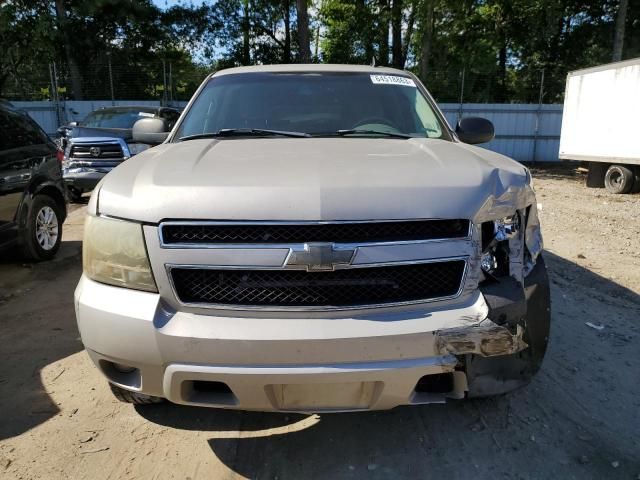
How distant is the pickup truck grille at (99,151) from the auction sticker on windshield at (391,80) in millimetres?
6721

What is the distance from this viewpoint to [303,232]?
1.90 meters

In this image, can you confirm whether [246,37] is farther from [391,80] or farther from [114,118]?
[391,80]

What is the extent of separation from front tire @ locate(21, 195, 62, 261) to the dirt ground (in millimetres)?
1994

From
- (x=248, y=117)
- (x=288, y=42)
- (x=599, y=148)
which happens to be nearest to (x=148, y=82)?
(x=288, y=42)

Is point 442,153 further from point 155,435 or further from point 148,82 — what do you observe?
point 148,82

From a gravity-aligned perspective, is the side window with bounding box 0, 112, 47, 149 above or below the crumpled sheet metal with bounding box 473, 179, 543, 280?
above

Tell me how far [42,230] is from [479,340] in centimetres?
535

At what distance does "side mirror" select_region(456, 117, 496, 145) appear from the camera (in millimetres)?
3549

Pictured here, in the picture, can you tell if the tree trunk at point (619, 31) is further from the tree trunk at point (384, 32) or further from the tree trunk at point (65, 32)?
the tree trunk at point (65, 32)

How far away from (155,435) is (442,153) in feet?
6.81

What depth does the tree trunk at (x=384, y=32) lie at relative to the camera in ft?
69.9

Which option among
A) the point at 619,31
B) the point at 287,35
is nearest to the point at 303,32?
the point at 287,35

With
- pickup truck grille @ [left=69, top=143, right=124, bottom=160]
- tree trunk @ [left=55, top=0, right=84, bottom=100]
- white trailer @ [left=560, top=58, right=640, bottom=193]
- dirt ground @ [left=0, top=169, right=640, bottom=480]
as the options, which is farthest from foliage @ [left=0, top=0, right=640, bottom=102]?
dirt ground @ [left=0, top=169, right=640, bottom=480]

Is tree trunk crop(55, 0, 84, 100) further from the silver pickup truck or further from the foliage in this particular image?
the silver pickup truck
